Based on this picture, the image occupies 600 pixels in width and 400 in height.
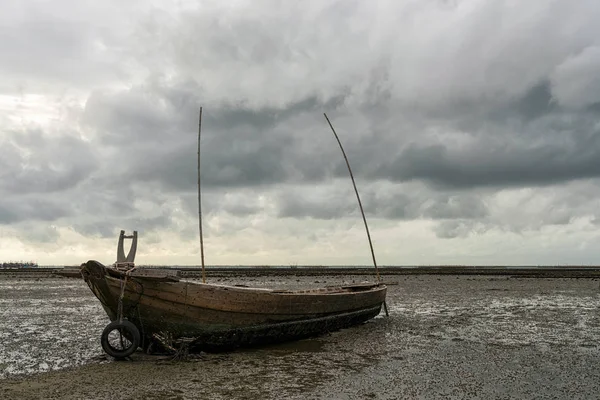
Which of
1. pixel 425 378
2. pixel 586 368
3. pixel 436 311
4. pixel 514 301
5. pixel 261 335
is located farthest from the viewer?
pixel 514 301

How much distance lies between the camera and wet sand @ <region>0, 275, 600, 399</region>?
26.0ft

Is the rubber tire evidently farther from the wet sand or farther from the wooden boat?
the wet sand

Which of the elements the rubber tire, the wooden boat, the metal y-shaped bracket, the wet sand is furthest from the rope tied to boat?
the wet sand

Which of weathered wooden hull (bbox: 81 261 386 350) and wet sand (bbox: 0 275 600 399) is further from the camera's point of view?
weathered wooden hull (bbox: 81 261 386 350)

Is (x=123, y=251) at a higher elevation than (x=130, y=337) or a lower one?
higher

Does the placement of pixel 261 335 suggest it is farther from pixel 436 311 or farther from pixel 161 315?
pixel 436 311

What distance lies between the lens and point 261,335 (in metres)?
11.6

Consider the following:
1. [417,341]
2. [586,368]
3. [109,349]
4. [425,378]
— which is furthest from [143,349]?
[586,368]

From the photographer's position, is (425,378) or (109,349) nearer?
(425,378)

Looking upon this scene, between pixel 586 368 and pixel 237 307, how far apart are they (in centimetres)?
743

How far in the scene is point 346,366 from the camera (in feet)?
32.4

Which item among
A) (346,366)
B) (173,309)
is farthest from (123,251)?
(346,366)

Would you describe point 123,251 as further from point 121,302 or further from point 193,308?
point 193,308

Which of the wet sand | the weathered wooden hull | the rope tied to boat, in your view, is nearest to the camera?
the wet sand
